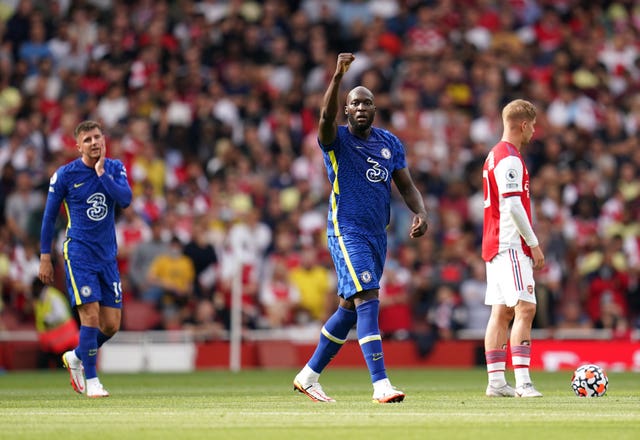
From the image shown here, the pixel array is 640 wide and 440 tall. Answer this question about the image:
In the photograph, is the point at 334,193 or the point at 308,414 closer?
the point at 308,414

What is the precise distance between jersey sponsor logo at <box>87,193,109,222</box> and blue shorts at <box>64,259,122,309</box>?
0.48 m

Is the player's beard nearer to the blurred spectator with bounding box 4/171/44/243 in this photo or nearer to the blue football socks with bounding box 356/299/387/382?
the blue football socks with bounding box 356/299/387/382

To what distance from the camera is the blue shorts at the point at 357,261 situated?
11.0m

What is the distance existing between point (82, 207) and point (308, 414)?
455 cm

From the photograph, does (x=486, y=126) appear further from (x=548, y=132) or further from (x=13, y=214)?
(x=13, y=214)

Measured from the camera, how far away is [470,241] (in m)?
23.6

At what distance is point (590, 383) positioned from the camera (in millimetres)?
12055

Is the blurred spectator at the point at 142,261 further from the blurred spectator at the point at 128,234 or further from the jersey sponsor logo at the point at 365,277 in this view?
the jersey sponsor logo at the point at 365,277

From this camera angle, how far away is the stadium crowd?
72.4 feet

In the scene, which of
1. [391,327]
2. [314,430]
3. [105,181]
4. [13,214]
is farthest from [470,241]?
[314,430]

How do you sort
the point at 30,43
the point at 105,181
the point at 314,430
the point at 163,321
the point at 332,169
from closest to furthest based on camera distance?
1. the point at 314,430
2. the point at 332,169
3. the point at 105,181
4. the point at 163,321
5. the point at 30,43

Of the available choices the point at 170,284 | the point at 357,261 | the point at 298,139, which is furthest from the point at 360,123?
the point at 298,139

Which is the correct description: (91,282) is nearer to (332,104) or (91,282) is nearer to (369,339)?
(369,339)

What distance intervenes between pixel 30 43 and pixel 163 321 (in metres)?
7.00
